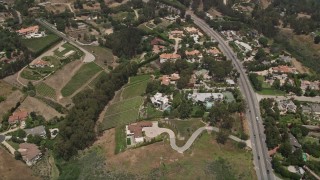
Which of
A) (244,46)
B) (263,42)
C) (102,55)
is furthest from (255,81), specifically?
(102,55)

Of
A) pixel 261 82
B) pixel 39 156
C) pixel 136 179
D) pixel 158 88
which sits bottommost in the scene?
pixel 39 156

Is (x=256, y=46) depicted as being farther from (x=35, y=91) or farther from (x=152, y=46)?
(x=35, y=91)

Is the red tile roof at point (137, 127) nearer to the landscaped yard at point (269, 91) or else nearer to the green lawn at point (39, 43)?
the landscaped yard at point (269, 91)

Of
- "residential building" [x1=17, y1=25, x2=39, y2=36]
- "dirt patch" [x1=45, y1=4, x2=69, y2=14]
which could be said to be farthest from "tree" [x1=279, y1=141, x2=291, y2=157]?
"dirt patch" [x1=45, y1=4, x2=69, y2=14]

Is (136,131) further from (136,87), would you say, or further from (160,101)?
(136,87)

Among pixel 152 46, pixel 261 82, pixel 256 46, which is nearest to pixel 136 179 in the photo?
pixel 261 82

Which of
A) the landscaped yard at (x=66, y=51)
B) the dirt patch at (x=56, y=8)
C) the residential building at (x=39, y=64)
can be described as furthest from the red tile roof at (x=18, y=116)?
the dirt patch at (x=56, y=8)

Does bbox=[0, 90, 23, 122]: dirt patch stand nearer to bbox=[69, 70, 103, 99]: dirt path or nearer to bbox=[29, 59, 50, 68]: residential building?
bbox=[69, 70, 103, 99]: dirt path
